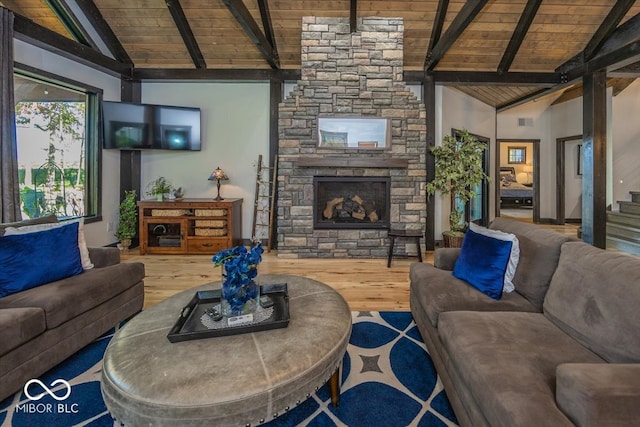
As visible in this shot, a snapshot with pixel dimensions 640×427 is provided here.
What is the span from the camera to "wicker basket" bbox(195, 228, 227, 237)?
4781mm

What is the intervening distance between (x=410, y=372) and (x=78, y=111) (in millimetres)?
5270

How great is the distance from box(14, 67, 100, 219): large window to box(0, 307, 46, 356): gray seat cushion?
274 cm

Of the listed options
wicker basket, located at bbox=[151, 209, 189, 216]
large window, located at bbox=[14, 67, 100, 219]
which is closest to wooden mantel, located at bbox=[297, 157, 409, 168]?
wicker basket, located at bbox=[151, 209, 189, 216]

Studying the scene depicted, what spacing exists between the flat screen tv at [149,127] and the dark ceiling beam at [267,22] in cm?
155

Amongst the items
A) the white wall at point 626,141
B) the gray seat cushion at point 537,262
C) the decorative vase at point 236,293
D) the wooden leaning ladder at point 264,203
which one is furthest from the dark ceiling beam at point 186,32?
Answer: the white wall at point 626,141

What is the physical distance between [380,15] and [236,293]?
183 inches

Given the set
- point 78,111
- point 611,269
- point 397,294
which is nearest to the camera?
point 611,269

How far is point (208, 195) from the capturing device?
5.36m

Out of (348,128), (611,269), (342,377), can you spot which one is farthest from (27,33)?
(611,269)

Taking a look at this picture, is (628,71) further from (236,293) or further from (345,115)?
(236,293)

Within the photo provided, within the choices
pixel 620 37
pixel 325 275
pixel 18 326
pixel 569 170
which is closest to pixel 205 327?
pixel 18 326

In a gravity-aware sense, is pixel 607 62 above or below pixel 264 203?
above

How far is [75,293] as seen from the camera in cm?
203

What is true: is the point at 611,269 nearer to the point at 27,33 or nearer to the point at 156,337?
the point at 156,337
